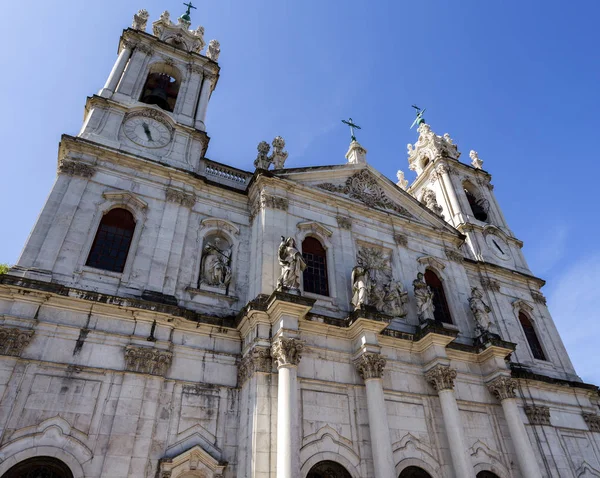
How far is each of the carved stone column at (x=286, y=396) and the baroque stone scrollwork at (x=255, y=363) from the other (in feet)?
0.75

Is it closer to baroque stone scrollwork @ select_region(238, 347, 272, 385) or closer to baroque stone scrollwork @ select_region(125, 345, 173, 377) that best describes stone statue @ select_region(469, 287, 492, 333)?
baroque stone scrollwork @ select_region(238, 347, 272, 385)

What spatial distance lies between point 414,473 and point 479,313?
7.13 m

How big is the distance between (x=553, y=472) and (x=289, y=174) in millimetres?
14809

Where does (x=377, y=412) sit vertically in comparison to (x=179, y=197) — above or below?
below

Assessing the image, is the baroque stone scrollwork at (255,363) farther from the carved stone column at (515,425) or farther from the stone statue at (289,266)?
the carved stone column at (515,425)

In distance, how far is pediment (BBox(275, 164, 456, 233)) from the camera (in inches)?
735

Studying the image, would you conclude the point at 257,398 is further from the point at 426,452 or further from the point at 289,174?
the point at 289,174

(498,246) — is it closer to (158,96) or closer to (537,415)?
(537,415)

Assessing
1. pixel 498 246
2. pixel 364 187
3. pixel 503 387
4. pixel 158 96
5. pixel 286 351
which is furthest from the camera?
pixel 498 246

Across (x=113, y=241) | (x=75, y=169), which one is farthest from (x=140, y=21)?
(x=113, y=241)

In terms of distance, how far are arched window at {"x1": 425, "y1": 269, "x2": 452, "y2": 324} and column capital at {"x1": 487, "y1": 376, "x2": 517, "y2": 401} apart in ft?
9.87

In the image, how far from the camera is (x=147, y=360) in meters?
11.9

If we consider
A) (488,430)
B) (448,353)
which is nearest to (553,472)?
(488,430)

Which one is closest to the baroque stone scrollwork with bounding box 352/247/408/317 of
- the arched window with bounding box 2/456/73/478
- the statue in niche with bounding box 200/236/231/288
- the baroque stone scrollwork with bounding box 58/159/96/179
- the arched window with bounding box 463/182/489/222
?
the statue in niche with bounding box 200/236/231/288
